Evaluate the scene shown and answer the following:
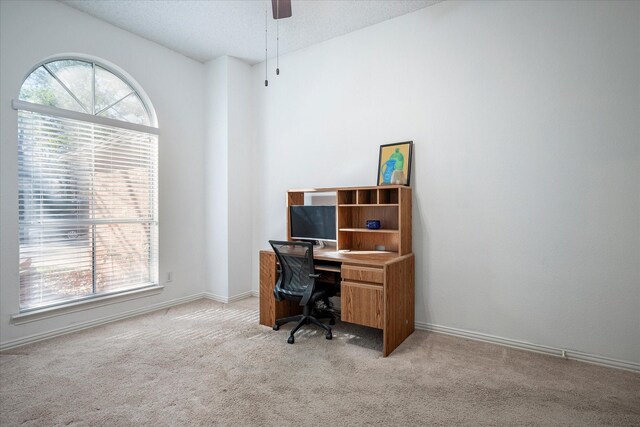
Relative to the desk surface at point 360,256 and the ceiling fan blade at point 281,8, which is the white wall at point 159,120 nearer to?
the ceiling fan blade at point 281,8

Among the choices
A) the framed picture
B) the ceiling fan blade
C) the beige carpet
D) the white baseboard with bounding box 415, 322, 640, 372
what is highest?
the ceiling fan blade

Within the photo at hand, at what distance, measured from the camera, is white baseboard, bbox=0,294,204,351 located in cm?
295

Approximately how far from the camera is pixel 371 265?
2.87 meters

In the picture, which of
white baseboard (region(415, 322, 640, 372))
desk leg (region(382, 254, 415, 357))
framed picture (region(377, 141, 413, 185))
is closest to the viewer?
white baseboard (region(415, 322, 640, 372))

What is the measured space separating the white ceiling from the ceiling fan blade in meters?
0.16

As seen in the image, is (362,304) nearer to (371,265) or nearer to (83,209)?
(371,265)

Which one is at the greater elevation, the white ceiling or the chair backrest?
the white ceiling

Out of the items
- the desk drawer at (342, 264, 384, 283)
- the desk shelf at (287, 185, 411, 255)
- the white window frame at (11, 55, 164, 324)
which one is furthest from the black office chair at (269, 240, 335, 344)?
the white window frame at (11, 55, 164, 324)

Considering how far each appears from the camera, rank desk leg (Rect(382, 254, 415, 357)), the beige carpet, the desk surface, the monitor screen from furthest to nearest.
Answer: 1. the monitor screen
2. the desk surface
3. desk leg (Rect(382, 254, 415, 357))
4. the beige carpet

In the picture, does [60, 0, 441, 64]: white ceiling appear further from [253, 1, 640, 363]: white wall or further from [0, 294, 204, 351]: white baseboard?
[0, 294, 204, 351]: white baseboard

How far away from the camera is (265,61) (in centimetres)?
448

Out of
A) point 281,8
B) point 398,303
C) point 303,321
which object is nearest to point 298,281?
point 303,321

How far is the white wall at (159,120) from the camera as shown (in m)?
2.92

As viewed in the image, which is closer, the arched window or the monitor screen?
the arched window
